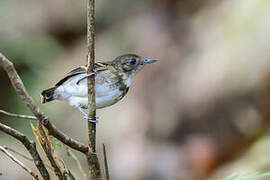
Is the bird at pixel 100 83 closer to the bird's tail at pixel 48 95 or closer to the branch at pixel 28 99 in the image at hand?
the bird's tail at pixel 48 95

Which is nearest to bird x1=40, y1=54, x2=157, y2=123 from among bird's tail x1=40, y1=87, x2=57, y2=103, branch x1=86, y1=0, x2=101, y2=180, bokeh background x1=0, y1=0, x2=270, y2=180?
bird's tail x1=40, y1=87, x2=57, y2=103

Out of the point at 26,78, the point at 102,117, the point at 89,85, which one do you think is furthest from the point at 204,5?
the point at 89,85

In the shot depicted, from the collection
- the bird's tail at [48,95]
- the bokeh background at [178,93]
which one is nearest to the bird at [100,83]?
the bird's tail at [48,95]

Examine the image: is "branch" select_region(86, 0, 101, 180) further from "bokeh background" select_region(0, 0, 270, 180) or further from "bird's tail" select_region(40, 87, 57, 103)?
"bokeh background" select_region(0, 0, 270, 180)

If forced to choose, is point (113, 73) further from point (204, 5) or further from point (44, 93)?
point (204, 5)

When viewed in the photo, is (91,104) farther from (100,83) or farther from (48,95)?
(48,95)

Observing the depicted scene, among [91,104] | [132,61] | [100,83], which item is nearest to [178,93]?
[132,61]

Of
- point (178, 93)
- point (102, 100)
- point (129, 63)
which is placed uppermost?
point (129, 63)
